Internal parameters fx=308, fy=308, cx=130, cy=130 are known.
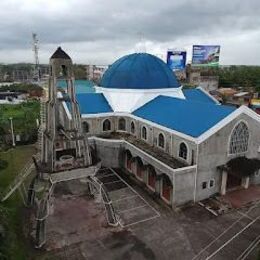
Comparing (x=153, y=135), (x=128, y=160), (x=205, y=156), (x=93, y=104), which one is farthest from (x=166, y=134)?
(x=93, y=104)

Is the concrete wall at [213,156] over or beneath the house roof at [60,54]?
beneath

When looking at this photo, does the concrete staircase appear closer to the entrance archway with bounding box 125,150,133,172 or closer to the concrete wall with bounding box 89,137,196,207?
the concrete wall with bounding box 89,137,196,207

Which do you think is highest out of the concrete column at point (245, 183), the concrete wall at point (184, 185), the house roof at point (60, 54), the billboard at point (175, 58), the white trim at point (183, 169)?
the billboard at point (175, 58)

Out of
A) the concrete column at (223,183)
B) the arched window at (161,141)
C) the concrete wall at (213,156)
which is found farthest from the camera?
the arched window at (161,141)

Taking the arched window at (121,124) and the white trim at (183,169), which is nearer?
the white trim at (183,169)

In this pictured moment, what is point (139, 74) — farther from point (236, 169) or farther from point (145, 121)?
point (236, 169)

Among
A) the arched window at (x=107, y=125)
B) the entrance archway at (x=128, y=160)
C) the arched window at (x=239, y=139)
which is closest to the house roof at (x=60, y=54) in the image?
the entrance archway at (x=128, y=160)

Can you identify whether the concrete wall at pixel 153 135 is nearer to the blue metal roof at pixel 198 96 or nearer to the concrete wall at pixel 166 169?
the concrete wall at pixel 166 169

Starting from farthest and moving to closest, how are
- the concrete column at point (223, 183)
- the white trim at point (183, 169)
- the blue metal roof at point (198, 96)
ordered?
the blue metal roof at point (198, 96), the concrete column at point (223, 183), the white trim at point (183, 169)
